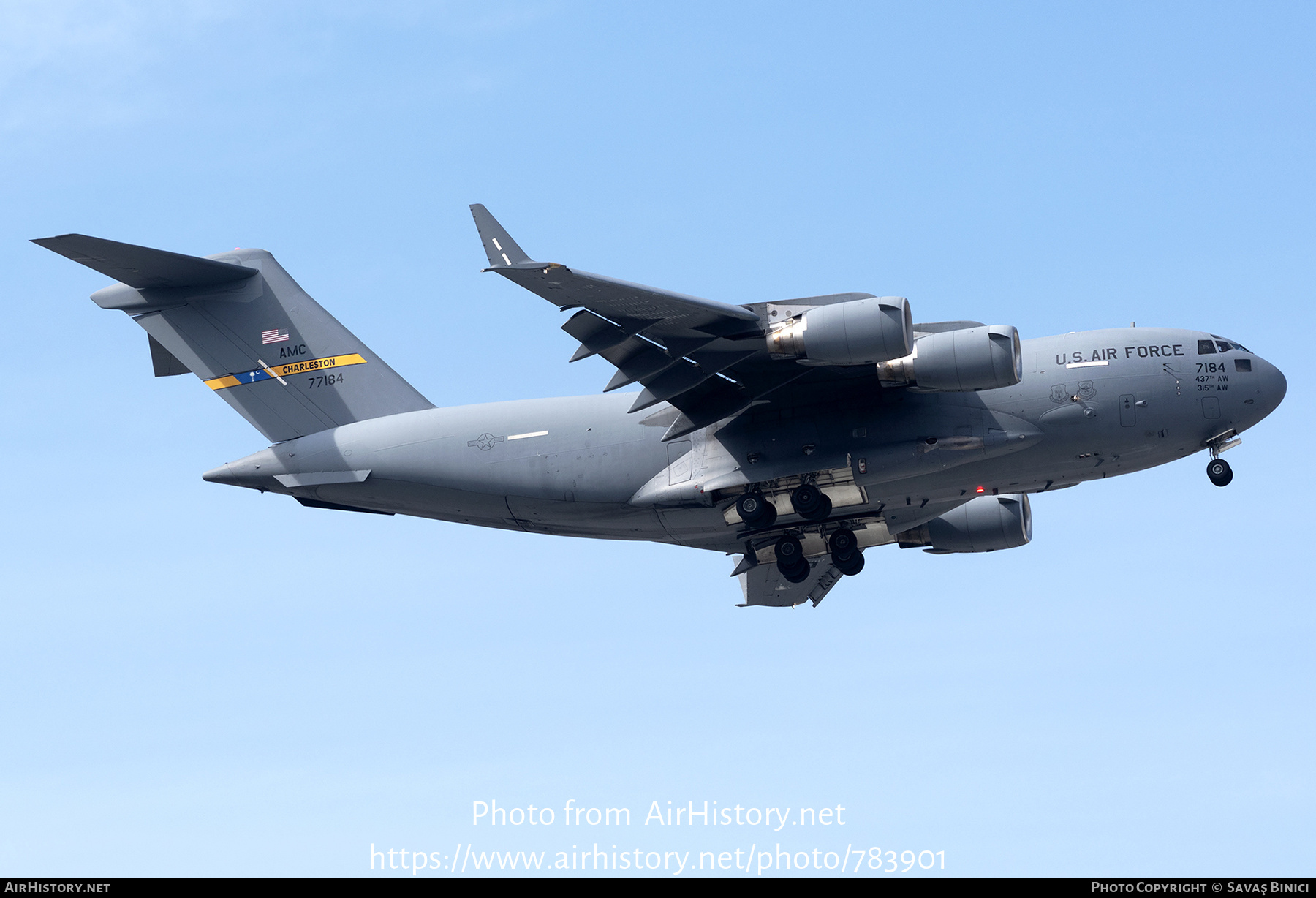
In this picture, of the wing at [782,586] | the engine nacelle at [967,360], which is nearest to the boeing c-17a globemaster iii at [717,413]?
the engine nacelle at [967,360]

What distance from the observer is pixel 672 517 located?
59.0ft

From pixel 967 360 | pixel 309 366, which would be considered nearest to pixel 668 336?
pixel 967 360

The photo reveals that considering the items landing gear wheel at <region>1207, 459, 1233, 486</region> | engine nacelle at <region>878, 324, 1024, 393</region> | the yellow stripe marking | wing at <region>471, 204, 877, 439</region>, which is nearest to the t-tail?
the yellow stripe marking

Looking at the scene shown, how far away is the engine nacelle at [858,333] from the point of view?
50.2ft

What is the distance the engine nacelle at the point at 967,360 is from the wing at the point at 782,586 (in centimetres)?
512

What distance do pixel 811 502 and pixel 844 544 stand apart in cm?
128

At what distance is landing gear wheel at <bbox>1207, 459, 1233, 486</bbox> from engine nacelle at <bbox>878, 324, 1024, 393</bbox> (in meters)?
2.52

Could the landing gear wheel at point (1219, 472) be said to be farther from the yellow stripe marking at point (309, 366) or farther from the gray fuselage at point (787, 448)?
the yellow stripe marking at point (309, 366)

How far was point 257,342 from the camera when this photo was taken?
65.1 ft

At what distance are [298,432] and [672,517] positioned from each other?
501 cm

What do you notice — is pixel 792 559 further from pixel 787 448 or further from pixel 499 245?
pixel 499 245

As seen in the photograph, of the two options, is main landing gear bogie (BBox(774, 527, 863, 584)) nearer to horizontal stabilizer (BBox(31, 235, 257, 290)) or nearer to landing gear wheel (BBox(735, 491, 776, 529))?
landing gear wheel (BBox(735, 491, 776, 529))

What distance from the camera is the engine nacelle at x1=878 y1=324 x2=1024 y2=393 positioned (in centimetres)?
1565

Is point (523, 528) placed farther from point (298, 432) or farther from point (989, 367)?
point (989, 367)
